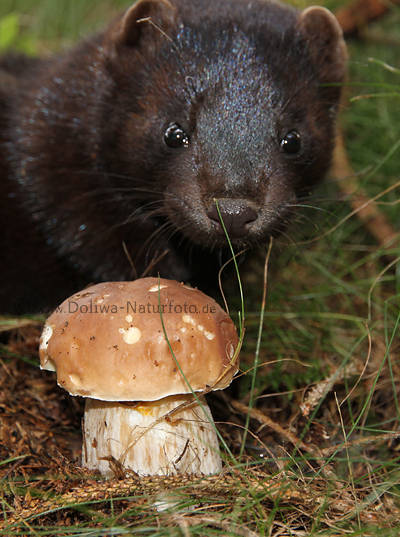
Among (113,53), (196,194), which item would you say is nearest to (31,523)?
(196,194)

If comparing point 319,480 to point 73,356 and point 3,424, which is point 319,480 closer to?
point 73,356

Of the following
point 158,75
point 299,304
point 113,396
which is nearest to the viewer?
point 113,396

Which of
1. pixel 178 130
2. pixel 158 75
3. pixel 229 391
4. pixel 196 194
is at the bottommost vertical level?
pixel 229 391

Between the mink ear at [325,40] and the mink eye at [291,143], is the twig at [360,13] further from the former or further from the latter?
the mink eye at [291,143]

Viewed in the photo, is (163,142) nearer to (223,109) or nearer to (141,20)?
(223,109)

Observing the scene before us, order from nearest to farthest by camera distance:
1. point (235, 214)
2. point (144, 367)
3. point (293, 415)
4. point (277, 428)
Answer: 1. point (144, 367)
2. point (235, 214)
3. point (277, 428)
4. point (293, 415)

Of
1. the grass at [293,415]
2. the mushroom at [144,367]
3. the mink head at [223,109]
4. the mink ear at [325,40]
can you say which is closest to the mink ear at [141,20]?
the mink head at [223,109]

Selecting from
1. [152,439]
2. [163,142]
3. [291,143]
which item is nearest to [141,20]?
[163,142]
